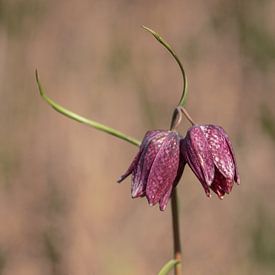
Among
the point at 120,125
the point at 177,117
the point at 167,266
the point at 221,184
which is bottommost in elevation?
the point at 120,125

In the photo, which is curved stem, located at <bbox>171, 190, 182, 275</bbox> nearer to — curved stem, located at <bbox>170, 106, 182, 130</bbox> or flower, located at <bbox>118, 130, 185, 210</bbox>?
flower, located at <bbox>118, 130, 185, 210</bbox>

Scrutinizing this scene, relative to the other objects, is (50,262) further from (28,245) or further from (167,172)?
(167,172)

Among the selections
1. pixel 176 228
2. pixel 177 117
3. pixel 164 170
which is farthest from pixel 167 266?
pixel 177 117

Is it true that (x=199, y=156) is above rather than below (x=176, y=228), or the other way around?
above

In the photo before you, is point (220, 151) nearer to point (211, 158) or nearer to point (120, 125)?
point (211, 158)

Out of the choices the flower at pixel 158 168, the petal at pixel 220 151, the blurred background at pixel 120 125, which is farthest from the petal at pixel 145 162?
the blurred background at pixel 120 125

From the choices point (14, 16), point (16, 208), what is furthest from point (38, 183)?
point (14, 16)

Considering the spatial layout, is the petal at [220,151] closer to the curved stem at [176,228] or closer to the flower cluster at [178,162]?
the flower cluster at [178,162]
